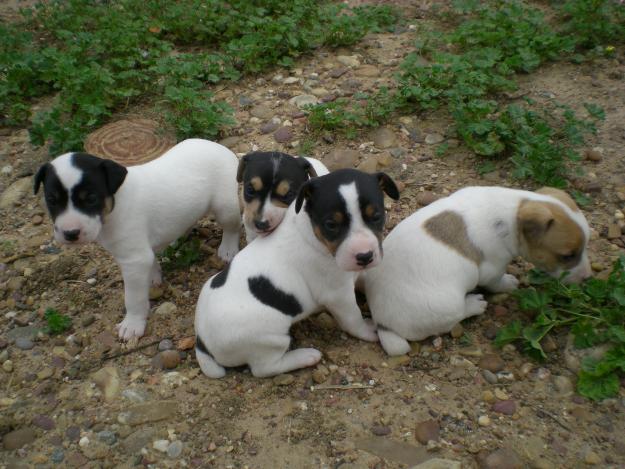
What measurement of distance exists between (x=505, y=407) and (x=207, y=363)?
2519 mm

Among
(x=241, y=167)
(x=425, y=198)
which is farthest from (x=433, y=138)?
(x=241, y=167)

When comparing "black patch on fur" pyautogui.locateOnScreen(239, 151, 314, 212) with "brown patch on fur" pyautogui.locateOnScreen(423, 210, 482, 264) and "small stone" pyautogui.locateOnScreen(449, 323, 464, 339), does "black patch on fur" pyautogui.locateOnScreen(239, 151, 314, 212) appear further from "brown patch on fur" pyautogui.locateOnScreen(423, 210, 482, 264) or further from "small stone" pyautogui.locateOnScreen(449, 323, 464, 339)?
"small stone" pyautogui.locateOnScreen(449, 323, 464, 339)

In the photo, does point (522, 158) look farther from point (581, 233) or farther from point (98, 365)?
point (98, 365)

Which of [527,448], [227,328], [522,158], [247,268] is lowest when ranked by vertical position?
[527,448]

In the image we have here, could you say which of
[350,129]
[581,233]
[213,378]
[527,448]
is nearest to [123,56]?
[350,129]

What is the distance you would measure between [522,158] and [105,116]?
19.0ft

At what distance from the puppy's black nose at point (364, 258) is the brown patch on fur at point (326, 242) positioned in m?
0.22

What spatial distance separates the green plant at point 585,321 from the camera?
4516 mm

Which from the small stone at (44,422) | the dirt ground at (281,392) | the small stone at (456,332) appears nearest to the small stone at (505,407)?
the dirt ground at (281,392)

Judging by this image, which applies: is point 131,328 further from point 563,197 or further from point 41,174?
point 563,197

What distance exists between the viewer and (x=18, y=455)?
450 centimetres

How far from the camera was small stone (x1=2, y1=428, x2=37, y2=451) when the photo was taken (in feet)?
15.1

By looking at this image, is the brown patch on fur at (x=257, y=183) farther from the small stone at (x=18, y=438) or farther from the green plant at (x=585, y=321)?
the small stone at (x=18, y=438)

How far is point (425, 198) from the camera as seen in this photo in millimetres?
6664
